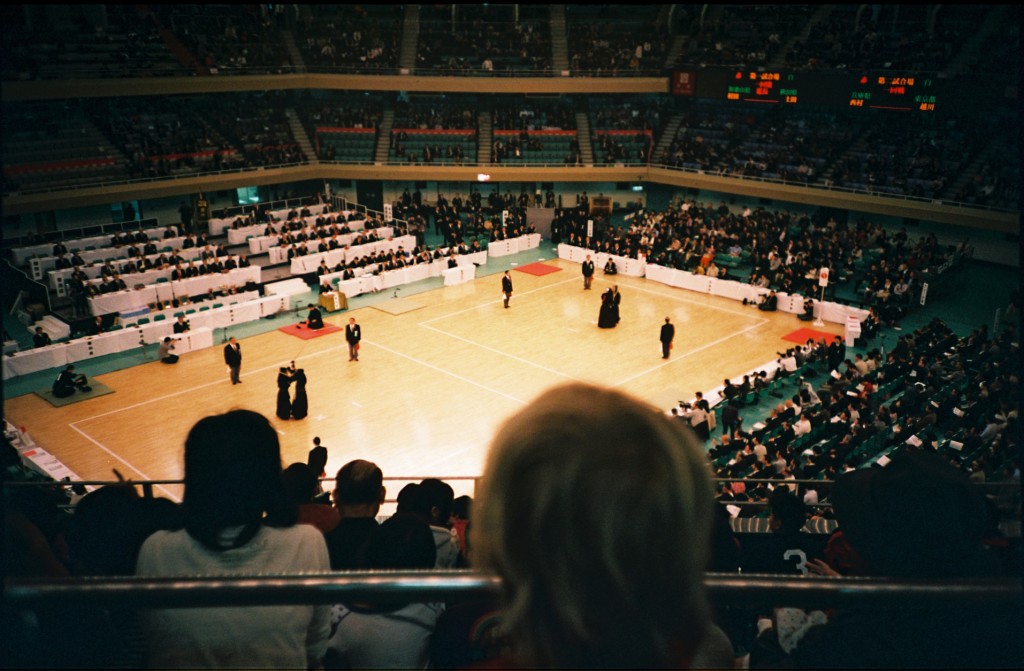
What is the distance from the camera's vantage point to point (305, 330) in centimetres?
2511

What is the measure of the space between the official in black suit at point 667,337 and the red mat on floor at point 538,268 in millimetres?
10223

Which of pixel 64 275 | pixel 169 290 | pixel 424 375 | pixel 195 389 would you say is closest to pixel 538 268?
pixel 424 375

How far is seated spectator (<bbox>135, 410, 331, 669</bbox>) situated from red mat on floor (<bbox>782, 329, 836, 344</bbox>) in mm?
23723

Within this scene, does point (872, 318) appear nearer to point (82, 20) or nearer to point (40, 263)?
point (40, 263)

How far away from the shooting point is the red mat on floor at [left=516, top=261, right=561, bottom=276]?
106 feet

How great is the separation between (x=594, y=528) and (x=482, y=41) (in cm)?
4313

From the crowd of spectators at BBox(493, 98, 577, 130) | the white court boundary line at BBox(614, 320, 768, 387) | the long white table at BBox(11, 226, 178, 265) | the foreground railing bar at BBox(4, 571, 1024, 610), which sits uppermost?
the crowd of spectators at BBox(493, 98, 577, 130)

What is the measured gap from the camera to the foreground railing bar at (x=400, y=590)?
5.18ft

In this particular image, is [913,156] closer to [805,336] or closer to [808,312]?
[808,312]

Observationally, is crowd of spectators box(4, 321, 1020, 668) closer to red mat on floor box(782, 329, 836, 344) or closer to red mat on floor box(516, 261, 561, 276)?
red mat on floor box(782, 329, 836, 344)

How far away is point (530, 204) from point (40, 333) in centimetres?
2406

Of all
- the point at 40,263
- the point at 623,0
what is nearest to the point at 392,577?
the point at 40,263

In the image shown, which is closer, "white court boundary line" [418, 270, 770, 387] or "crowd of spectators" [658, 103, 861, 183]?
"white court boundary line" [418, 270, 770, 387]

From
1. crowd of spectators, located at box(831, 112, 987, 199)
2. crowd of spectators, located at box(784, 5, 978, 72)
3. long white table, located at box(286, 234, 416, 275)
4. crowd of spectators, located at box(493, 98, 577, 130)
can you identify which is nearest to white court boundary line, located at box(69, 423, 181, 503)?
long white table, located at box(286, 234, 416, 275)
